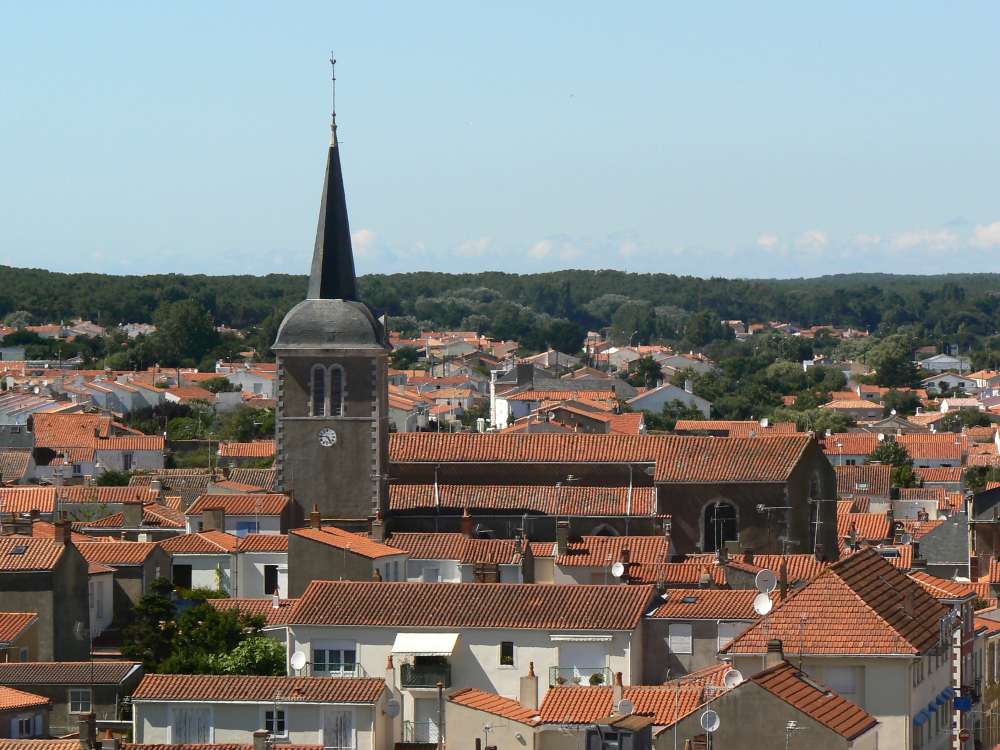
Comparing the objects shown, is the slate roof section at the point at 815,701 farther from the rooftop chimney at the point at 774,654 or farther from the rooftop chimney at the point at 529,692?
the rooftop chimney at the point at 529,692

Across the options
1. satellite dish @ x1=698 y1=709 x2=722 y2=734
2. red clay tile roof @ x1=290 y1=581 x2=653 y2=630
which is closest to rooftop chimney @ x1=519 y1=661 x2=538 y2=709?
red clay tile roof @ x1=290 y1=581 x2=653 y2=630

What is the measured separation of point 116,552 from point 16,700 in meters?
17.0

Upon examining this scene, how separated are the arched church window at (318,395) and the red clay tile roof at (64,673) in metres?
16.3

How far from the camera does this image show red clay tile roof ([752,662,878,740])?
27.7 metres

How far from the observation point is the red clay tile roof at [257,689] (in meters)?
38.0

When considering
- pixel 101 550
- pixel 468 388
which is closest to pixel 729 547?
pixel 101 550

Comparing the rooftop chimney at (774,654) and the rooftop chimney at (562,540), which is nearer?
the rooftop chimney at (774,654)

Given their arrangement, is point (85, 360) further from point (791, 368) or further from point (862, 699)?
point (862, 699)

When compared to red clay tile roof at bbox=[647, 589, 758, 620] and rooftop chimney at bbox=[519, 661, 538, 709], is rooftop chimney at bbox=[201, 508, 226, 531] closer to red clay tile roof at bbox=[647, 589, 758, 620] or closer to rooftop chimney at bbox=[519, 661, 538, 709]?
red clay tile roof at bbox=[647, 589, 758, 620]

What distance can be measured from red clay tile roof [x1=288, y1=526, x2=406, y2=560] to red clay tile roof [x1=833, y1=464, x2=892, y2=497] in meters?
35.4

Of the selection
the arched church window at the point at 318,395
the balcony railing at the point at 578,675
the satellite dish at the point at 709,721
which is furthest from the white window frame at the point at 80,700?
the arched church window at the point at 318,395

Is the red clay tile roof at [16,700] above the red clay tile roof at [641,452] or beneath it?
beneath

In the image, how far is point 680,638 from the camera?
4556 cm

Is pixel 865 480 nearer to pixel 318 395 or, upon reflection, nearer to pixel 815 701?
pixel 318 395
